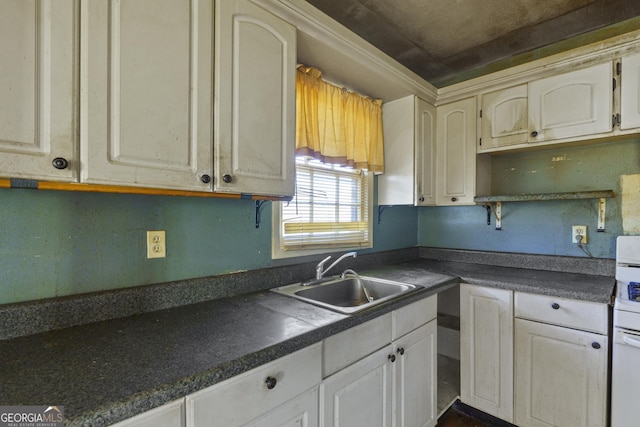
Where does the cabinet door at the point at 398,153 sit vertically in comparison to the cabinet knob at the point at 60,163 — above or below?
above

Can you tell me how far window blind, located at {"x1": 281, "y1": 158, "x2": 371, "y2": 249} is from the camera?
1.86 metres

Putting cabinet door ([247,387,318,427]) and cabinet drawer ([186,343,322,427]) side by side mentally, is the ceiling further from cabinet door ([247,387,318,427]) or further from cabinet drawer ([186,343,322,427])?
cabinet door ([247,387,318,427])

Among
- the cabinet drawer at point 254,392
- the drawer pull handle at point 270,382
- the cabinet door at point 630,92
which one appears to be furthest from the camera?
the cabinet door at point 630,92

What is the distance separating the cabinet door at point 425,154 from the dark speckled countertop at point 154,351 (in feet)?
3.45

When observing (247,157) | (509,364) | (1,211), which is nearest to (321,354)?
(247,157)

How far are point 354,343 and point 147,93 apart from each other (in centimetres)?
122

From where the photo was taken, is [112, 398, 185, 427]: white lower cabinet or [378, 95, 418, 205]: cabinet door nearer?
[112, 398, 185, 427]: white lower cabinet

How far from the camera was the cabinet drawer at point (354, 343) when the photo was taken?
117cm

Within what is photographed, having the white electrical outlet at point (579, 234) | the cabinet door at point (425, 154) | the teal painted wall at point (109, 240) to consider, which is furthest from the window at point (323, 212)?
the white electrical outlet at point (579, 234)

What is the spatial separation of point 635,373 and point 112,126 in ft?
7.92

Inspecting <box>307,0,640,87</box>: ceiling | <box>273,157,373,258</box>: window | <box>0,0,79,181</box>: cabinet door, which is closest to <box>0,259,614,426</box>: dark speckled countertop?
<box>273,157,373,258</box>: window

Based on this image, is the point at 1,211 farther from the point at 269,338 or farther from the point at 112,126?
the point at 269,338

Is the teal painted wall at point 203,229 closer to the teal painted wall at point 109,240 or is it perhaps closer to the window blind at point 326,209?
the teal painted wall at point 109,240

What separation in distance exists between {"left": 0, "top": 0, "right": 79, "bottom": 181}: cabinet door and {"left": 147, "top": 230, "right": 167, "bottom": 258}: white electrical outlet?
0.46 m
